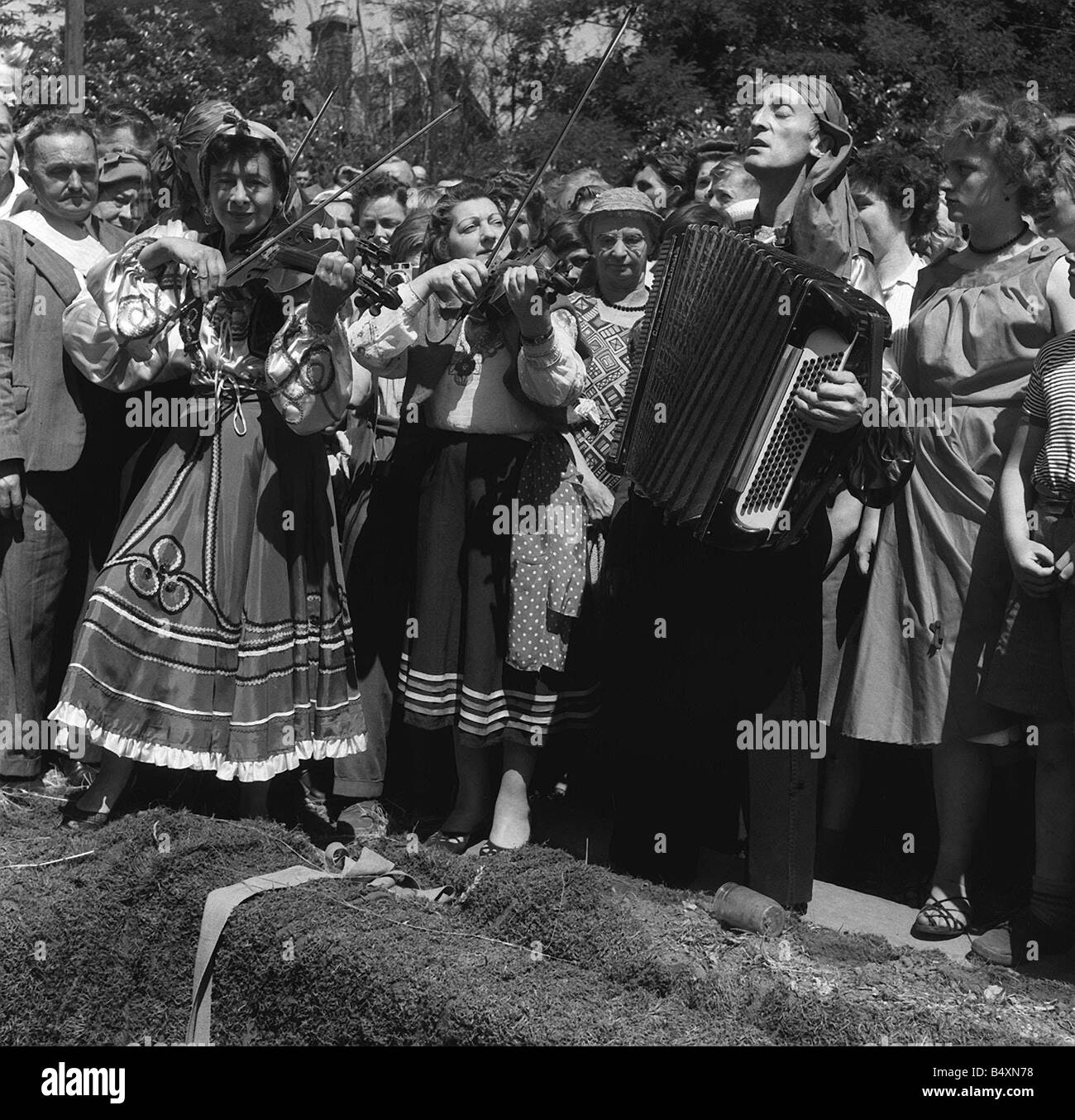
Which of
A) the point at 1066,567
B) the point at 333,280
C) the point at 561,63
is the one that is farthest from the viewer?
the point at 561,63

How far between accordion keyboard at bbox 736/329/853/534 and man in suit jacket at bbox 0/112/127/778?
2386mm

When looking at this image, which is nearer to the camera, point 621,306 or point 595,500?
point 595,500

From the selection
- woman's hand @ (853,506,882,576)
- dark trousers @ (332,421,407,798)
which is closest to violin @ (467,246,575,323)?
dark trousers @ (332,421,407,798)

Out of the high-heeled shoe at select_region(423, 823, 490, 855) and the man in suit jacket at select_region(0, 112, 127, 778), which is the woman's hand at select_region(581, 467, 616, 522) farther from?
the man in suit jacket at select_region(0, 112, 127, 778)

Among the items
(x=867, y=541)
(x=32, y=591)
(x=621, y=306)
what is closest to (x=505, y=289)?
(x=621, y=306)

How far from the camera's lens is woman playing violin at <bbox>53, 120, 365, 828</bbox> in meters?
4.32

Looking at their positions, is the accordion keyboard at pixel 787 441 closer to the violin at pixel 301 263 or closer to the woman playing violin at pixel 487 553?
the woman playing violin at pixel 487 553

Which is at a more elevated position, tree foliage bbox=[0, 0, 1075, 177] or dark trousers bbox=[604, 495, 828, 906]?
tree foliage bbox=[0, 0, 1075, 177]

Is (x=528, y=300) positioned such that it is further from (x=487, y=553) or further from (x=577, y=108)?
(x=487, y=553)

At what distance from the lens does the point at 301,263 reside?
4.27 metres

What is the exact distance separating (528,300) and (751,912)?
1.71 meters

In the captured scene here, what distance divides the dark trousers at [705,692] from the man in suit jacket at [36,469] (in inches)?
73.0

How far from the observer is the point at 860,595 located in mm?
4520

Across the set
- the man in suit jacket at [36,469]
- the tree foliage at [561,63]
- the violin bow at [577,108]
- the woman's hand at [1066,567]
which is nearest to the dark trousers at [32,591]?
the man in suit jacket at [36,469]
